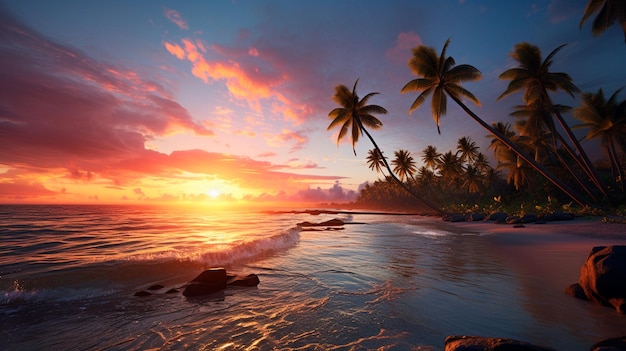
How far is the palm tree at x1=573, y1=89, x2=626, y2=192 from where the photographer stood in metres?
25.9

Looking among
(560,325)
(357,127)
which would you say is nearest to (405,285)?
(560,325)

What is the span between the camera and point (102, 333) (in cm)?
450

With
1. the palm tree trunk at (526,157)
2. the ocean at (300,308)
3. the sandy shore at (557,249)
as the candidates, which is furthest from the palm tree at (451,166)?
the ocean at (300,308)

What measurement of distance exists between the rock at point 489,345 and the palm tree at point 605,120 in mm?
36126

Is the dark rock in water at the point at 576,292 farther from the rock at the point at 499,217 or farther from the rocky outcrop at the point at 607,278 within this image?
the rock at the point at 499,217

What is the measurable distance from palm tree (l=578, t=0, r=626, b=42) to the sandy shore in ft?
49.0

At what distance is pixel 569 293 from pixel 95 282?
1276 cm

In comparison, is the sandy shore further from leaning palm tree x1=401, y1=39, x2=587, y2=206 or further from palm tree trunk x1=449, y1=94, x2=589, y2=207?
leaning palm tree x1=401, y1=39, x2=587, y2=206

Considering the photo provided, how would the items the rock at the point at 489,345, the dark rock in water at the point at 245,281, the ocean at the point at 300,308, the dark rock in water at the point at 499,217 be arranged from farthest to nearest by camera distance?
the dark rock in water at the point at 499,217 → the dark rock in water at the point at 245,281 → the ocean at the point at 300,308 → the rock at the point at 489,345

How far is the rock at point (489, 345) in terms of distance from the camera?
2.88 meters

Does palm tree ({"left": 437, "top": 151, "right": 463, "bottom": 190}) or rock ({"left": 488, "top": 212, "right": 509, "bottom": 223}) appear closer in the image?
rock ({"left": 488, "top": 212, "right": 509, "bottom": 223})

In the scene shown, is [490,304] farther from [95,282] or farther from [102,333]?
[95,282]

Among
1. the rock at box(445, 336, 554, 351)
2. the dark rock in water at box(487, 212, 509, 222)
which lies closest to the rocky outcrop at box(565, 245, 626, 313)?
the rock at box(445, 336, 554, 351)

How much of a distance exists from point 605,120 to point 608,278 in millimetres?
33072
